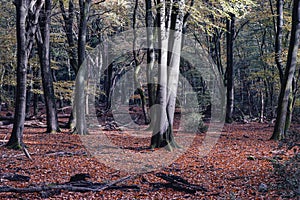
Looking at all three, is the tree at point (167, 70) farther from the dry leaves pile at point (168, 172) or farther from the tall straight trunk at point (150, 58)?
the dry leaves pile at point (168, 172)

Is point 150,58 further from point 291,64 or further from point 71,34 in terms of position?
point 291,64

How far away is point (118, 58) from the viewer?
30.1 meters

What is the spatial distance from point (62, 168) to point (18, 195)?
2441mm

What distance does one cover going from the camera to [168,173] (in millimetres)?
7848

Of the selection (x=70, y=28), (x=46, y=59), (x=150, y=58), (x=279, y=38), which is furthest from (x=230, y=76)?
(x=46, y=59)

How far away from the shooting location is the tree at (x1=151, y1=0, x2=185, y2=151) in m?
10.7

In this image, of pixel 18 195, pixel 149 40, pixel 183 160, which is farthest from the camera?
pixel 149 40

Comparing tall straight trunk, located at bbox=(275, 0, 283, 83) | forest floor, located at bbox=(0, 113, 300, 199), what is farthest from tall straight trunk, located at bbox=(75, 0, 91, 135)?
tall straight trunk, located at bbox=(275, 0, 283, 83)

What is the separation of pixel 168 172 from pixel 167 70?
4.32 meters

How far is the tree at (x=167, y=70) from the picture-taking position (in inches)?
421

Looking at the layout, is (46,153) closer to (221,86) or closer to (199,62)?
(221,86)

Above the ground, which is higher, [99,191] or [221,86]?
[221,86]

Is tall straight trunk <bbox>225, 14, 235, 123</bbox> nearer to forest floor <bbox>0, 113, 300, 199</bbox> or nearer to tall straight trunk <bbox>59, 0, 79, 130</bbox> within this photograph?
tall straight trunk <bbox>59, 0, 79, 130</bbox>

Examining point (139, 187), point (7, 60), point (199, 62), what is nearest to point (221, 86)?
point (199, 62)
